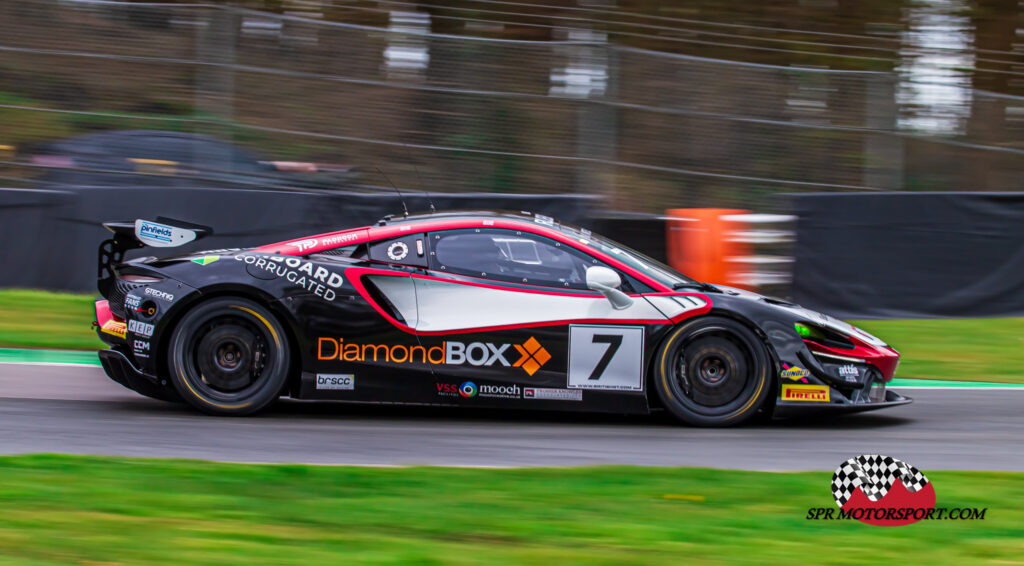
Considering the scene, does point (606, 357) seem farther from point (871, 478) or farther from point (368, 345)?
point (871, 478)

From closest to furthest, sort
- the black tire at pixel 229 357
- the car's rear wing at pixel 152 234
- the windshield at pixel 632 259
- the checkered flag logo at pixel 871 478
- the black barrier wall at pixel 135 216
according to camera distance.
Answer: the checkered flag logo at pixel 871 478, the black tire at pixel 229 357, the windshield at pixel 632 259, the car's rear wing at pixel 152 234, the black barrier wall at pixel 135 216

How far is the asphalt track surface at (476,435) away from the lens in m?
5.69

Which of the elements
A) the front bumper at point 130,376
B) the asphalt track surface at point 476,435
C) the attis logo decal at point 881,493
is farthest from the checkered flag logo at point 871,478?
the front bumper at point 130,376

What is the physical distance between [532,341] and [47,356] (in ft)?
14.4

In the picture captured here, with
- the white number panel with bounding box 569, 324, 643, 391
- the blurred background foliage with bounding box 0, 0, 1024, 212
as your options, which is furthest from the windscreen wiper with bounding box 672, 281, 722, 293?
the blurred background foliage with bounding box 0, 0, 1024, 212

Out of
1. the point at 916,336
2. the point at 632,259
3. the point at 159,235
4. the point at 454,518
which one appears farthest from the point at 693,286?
the point at 916,336

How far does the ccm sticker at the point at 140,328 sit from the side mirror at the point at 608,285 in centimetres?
255

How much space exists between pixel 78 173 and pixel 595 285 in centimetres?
671

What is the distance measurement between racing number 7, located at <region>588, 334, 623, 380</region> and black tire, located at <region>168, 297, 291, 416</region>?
1772 mm

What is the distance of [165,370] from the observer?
6551mm

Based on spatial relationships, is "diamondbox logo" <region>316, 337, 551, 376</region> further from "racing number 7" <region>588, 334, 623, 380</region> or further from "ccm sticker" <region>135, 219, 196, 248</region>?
"ccm sticker" <region>135, 219, 196, 248</region>

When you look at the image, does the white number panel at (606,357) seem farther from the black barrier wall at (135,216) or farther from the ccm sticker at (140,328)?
the black barrier wall at (135,216)

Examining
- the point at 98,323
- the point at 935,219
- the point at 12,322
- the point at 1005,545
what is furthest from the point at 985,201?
the point at 12,322

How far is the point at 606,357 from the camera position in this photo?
641 centimetres
